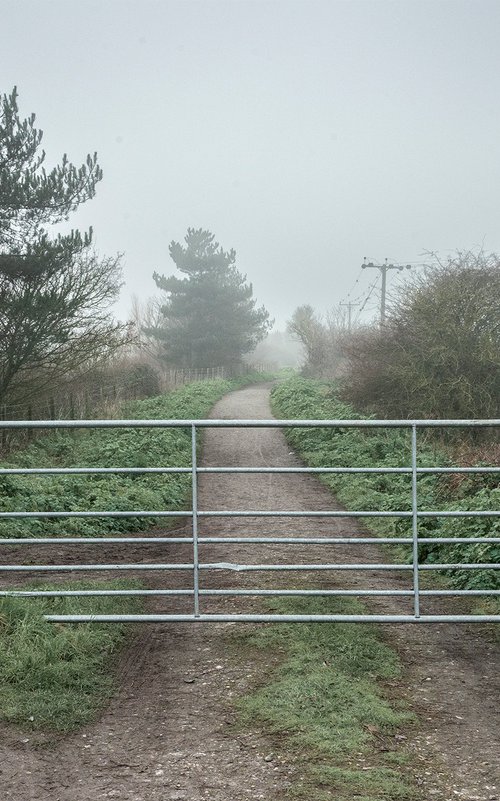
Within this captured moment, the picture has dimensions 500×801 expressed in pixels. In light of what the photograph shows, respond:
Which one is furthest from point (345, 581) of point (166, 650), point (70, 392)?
point (70, 392)

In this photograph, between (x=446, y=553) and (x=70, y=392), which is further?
(x=70, y=392)

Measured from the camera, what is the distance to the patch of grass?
4.31 meters

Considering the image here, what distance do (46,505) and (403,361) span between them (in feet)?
42.3

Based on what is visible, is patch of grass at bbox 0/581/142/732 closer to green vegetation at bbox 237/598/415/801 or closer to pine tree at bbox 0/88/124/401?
green vegetation at bbox 237/598/415/801

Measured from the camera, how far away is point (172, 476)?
13.1 m

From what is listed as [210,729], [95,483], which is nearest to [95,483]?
[95,483]

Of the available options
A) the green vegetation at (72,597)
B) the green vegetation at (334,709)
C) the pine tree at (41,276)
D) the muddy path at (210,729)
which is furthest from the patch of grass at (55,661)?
the pine tree at (41,276)

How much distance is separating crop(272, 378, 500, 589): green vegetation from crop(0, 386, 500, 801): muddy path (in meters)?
0.74

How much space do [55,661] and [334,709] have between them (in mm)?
1933

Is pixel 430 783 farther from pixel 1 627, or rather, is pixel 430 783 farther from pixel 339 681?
pixel 1 627

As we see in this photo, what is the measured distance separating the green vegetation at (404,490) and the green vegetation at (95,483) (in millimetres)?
2852

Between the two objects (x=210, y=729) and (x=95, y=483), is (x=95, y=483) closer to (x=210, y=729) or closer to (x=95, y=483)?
(x=95, y=483)

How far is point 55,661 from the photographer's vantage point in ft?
16.0

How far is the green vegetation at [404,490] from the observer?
7.17 m
